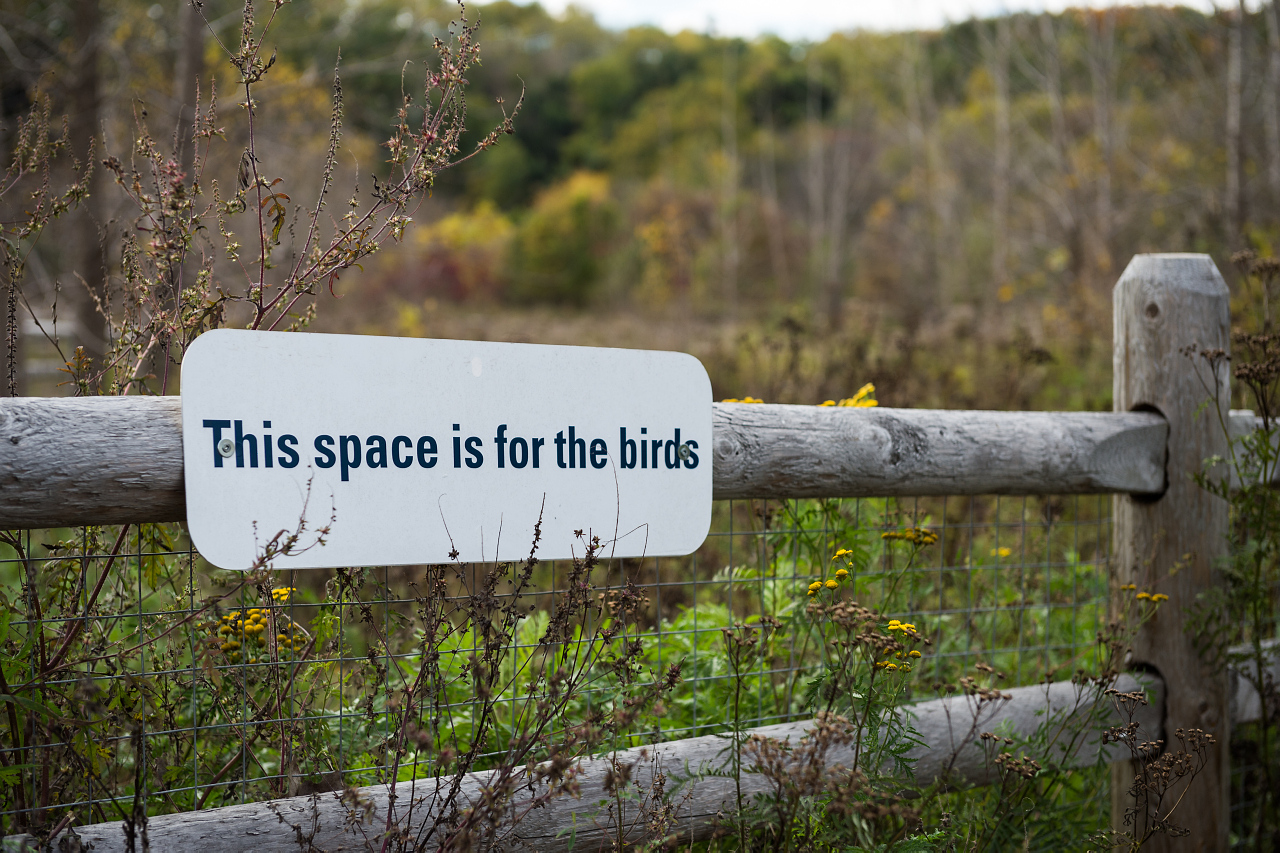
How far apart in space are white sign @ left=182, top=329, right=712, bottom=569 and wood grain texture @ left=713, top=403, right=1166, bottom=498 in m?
0.17

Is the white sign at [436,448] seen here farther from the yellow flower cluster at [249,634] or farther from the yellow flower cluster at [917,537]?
Result: the yellow flower cluster at [917,537]

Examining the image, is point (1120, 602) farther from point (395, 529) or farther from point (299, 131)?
point (299, 131)

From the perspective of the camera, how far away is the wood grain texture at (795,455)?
1437 millimetres

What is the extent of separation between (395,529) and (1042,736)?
166cm

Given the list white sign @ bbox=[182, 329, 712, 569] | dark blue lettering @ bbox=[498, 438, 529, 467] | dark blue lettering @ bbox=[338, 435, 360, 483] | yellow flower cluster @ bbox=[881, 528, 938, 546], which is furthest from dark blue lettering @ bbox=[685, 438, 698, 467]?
dark blue lettering @ bbox=[338, 435, 360, 483]

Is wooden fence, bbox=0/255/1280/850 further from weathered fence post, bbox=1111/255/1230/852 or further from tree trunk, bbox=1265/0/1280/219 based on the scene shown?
tree trunk, bbox=1265/0/1280/219

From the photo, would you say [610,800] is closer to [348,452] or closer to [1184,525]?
[348,452]

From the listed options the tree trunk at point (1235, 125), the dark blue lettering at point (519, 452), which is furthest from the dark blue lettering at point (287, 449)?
the tree trunk at point (1235, 125)

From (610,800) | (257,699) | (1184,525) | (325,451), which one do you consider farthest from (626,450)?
(1184,525)

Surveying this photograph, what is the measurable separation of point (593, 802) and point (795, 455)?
2.93ft

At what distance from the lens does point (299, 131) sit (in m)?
7.61

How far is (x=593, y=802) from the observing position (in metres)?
1.85

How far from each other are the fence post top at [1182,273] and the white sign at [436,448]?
1624 millimetres

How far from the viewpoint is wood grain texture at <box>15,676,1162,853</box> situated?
1.57 m
